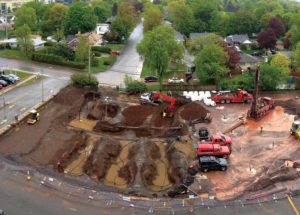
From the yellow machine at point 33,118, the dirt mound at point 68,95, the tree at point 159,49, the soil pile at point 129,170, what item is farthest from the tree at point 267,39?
the yellow machine at point 33,118

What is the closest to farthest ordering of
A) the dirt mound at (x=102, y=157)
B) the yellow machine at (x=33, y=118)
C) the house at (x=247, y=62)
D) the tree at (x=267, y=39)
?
the dirt mound at (x=102, y=157)
the yellow machine at (x=33, y=118)
the house at (x=247, y=62)
the tree at (x=267, y=39)

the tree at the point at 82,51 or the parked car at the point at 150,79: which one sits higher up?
the tree at the point at 82,51

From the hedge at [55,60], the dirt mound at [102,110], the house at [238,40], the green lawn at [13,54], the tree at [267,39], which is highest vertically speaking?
the tree at [267,39]

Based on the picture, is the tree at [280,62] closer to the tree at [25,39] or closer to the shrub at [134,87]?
the shrub at [134,87]

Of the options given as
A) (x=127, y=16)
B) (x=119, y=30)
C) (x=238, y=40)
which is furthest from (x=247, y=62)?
(x=127, y=16)

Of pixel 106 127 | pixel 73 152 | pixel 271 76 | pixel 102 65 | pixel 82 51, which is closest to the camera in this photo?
pixel 73 152

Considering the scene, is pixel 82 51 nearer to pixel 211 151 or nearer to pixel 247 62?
pixel 247 62

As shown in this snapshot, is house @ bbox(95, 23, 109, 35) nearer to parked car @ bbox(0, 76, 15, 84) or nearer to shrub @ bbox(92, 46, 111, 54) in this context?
shrub @ bbox(92, 46, 111, 54)
